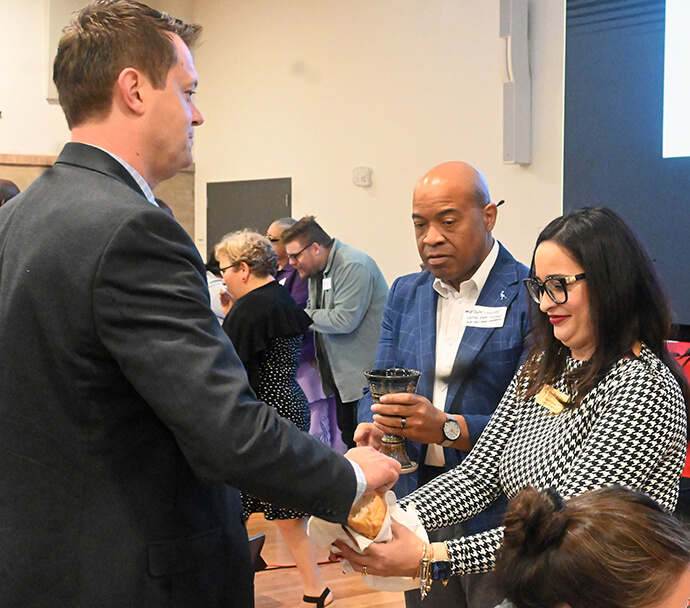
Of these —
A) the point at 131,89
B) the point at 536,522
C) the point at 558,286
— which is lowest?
the point at 536,522

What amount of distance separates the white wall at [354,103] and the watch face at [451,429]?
161 inches

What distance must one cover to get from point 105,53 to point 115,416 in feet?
2.06

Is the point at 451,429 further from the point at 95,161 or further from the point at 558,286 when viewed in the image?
the point at 95,161

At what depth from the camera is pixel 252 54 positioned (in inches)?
346

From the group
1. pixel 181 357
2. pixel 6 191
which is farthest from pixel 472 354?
pixel 6 191

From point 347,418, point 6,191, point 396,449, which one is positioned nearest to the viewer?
point 396,449

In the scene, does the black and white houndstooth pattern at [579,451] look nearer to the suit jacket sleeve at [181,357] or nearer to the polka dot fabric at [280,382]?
the suit jacket sleeve at [181,357]

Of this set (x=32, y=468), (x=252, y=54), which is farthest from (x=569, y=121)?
(x=252, y=54)

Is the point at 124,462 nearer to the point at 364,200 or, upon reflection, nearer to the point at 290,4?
the point at 364,200

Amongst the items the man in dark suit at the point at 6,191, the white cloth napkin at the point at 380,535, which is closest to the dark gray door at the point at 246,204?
the man in dark suit at the point at 6,191

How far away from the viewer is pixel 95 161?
1396 millimetres

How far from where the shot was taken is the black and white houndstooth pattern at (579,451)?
155 centimetres

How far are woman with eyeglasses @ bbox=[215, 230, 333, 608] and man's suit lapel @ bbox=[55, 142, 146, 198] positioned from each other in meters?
2.45

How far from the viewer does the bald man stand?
2131 mm
